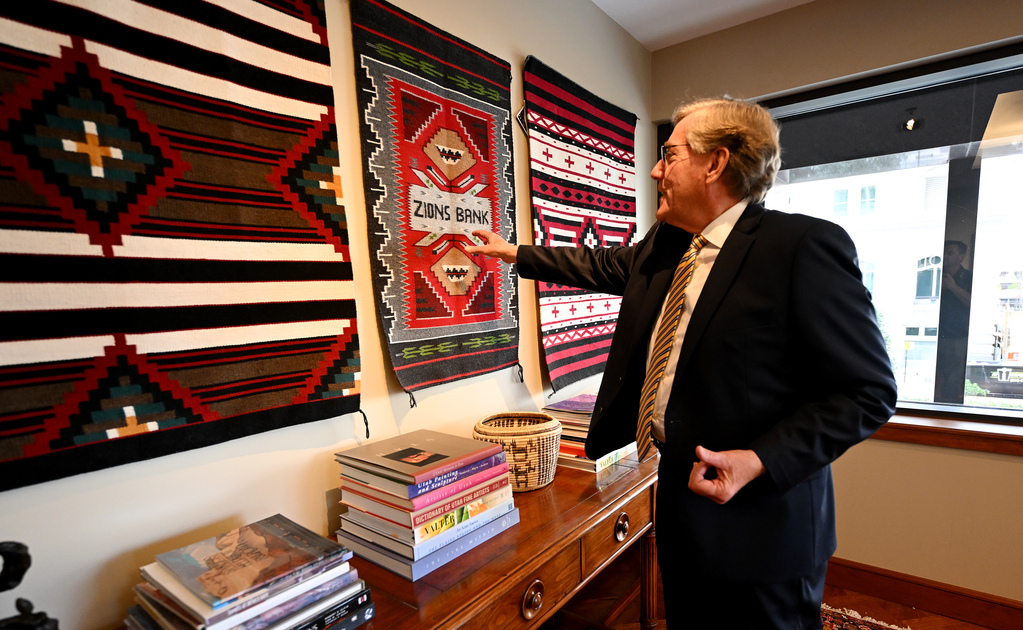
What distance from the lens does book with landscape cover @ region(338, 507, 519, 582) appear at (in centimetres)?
106

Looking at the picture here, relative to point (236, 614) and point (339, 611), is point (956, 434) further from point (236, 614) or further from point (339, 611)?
point (236, 614)

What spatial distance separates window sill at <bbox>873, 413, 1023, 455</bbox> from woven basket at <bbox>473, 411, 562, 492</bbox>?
1725 millimetres

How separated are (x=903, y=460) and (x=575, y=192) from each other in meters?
1.87

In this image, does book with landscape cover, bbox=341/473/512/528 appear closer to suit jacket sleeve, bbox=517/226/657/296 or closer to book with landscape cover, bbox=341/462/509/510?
book with landscape cover, bbox=341/462/509/510

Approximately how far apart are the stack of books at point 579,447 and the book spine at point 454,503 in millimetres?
419

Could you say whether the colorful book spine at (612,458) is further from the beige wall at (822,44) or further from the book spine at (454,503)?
the beige wall at (822,44)

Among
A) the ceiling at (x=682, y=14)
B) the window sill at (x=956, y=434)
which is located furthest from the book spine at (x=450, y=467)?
the ceiling at (x=682, y=14)

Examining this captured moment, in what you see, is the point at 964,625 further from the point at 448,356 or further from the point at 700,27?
the point at 700,27

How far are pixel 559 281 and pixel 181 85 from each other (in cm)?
104

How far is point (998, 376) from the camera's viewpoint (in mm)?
2180

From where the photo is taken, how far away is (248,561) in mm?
882

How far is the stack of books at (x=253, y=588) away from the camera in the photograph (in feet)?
2.59

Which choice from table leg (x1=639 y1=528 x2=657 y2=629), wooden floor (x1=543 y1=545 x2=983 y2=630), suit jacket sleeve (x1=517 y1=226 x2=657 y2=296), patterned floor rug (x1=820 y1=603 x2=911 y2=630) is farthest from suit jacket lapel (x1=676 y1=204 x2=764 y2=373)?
patterned floor rug (x1=820 y1=603 x2=911 y2=630)

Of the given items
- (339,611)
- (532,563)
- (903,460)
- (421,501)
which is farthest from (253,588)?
(903,460)
